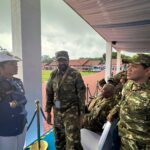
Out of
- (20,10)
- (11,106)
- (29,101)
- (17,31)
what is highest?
(20,10)

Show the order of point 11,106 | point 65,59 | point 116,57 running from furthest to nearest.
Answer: point 116,57, point 65,59, point 11,106

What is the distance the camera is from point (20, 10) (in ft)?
8.31

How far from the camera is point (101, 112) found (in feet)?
9.96

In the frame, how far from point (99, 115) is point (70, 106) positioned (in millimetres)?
773

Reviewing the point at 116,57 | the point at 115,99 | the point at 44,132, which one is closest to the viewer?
the point at 115,99

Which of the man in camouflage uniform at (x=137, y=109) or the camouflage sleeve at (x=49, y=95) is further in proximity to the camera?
the camouflage sleeve at (x=49, y=95)

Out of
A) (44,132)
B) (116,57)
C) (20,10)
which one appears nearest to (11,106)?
(20,10)

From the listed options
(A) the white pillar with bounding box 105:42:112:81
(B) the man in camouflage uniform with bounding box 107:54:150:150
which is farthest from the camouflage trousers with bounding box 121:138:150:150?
(A) the white pillar with bounding box 105:42:112:81

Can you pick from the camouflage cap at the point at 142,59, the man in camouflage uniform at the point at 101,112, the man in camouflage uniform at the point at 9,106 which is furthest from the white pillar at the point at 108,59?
the man in camouflage uniform at the point at 9,106

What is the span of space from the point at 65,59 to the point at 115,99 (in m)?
1.14

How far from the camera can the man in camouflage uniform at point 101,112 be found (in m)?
3.03

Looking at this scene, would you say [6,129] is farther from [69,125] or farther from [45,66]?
[45,66]

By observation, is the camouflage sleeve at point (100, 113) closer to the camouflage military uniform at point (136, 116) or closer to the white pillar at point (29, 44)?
the white pillar at point (29, 44)

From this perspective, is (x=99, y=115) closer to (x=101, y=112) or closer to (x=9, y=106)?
(x=101, y=112)
